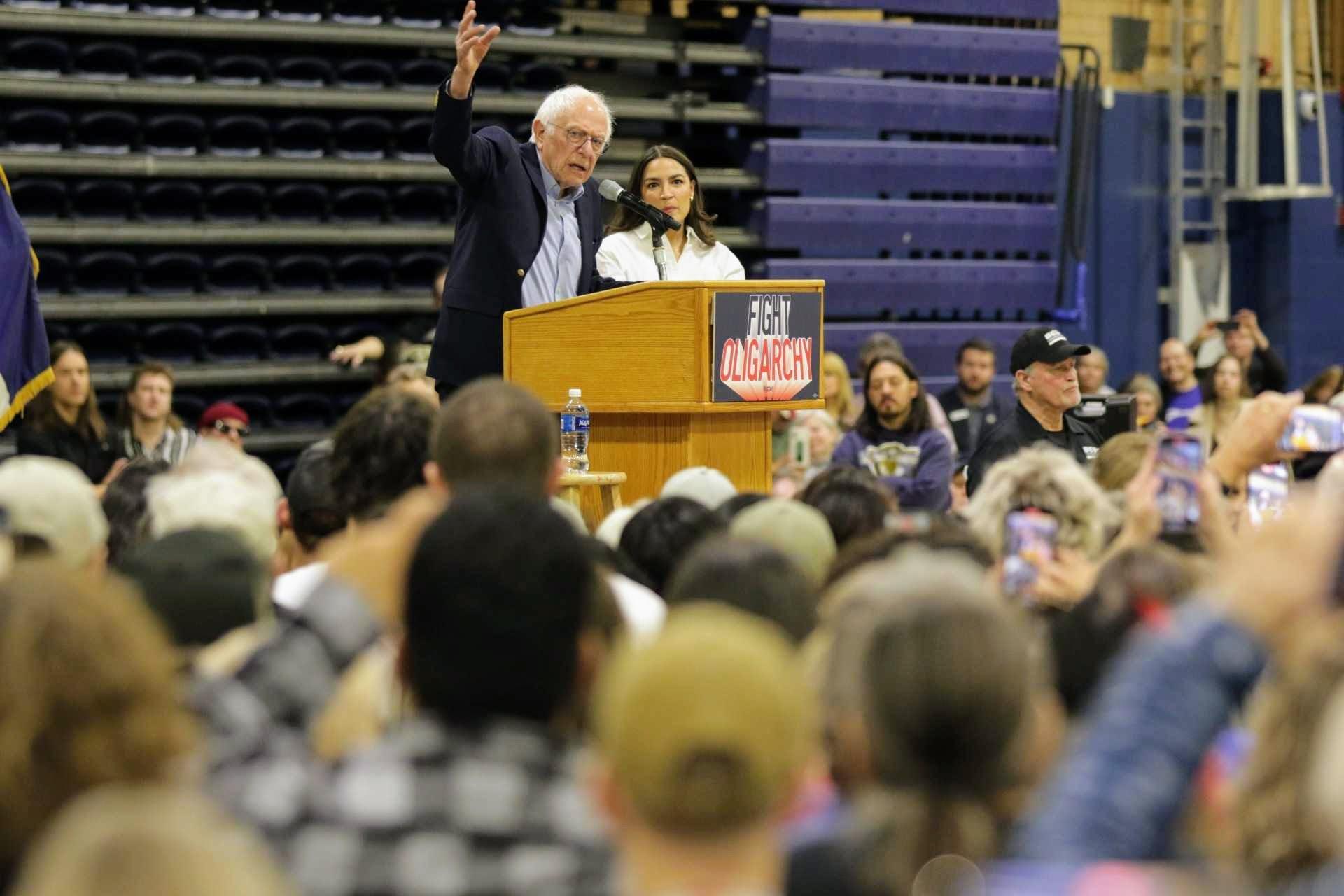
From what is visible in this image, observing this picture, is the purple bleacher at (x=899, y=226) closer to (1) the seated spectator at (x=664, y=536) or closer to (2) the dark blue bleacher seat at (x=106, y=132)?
(2) the dark blue bleacher seat at (x=106, y=132)

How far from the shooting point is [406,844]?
1.49 meters

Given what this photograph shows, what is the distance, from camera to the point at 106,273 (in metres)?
7.68

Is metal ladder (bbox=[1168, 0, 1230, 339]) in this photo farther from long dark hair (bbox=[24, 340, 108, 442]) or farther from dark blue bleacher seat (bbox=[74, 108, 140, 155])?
long dark hair (bbox=[24, 340, 108, 442])

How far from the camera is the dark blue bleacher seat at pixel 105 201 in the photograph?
759 centimetres

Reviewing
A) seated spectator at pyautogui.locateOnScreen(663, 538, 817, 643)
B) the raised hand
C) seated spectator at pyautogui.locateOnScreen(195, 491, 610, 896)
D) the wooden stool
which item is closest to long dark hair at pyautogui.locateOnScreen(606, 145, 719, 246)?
the raised hand

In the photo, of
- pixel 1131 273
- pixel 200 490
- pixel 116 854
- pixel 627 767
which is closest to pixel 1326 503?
pixel 627 767

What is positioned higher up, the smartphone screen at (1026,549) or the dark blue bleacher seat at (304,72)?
the dark blue bleacher seat at (304,72)

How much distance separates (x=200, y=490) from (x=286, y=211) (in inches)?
220

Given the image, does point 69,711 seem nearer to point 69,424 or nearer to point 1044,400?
point 1044,400

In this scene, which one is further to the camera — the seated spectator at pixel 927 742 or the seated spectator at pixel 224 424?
→ the seated spectator at pixel 224 424

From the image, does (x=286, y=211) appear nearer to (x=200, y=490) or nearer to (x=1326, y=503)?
(x=200, y=490)

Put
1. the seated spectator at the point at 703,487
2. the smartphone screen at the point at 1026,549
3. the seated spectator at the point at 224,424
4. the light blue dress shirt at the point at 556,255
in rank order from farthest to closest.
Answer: the seated spectator at the point at 224,424 → the light blue dress shirt at the point at 556,255 → the seated spectator at the point at 703,487 → the smartphone screen at the point at 1026,549

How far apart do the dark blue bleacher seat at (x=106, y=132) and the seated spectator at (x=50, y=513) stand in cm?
523

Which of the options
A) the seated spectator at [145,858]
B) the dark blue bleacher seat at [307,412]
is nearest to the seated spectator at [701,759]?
the seated spectator at [145,858]
